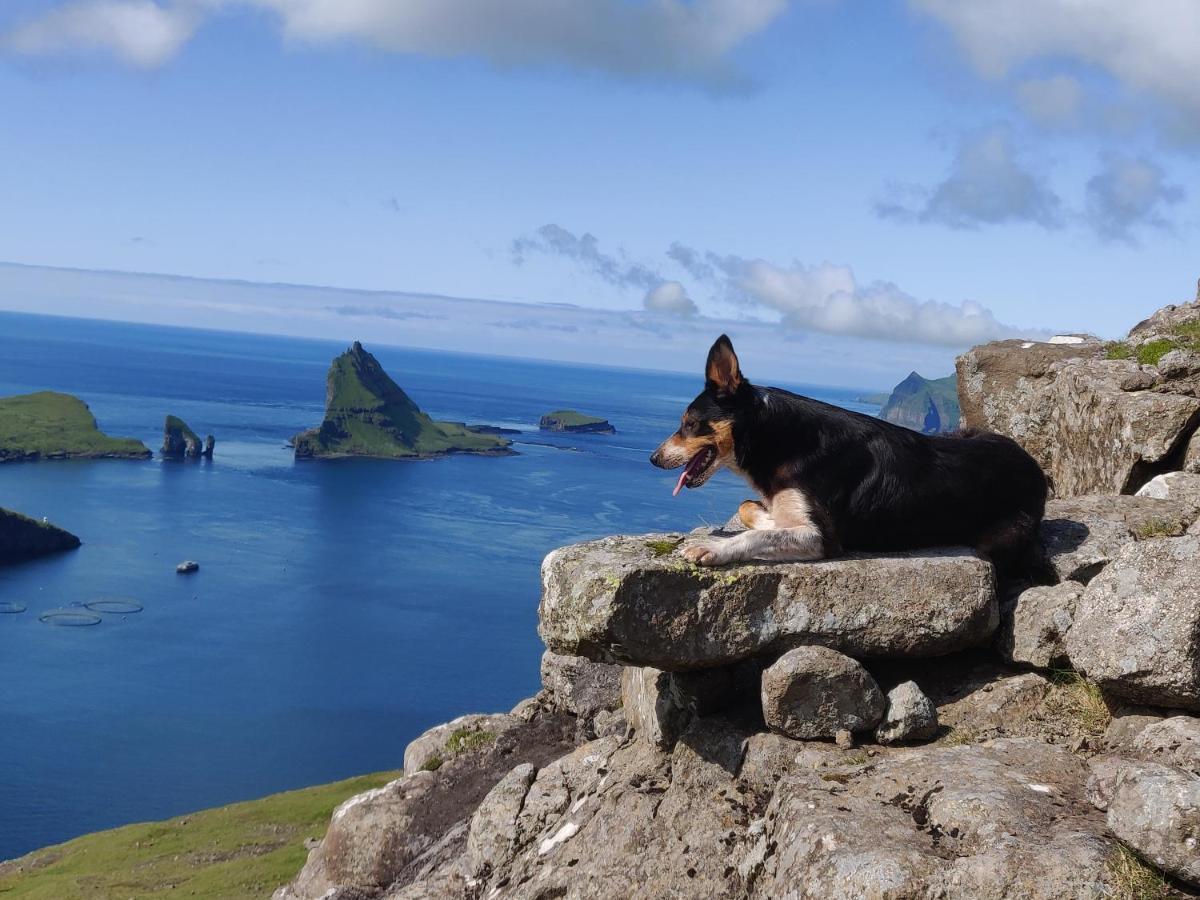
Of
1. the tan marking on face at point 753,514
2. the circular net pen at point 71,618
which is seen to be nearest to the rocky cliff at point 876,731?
the tan marking on face at point 753,514

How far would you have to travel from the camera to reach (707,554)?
1114 centimetres

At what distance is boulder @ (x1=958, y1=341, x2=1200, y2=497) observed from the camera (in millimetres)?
16609

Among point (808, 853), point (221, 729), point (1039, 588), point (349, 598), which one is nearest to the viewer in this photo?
point (808, 853)

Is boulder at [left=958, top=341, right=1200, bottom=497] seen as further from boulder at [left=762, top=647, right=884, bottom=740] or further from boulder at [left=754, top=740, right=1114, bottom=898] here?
boulder at [left=762, top=647, right=884, bottom=740]

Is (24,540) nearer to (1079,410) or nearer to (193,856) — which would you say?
(193,856)

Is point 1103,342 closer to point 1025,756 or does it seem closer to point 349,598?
point 1025,756

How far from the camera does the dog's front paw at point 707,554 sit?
1116 centimetres

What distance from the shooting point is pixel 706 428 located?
40.2 ft

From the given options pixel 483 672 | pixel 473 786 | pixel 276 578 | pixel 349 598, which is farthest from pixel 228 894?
pixel 276 578

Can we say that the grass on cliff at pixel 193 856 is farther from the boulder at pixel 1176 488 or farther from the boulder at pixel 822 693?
the boulder at pixel 1176 488

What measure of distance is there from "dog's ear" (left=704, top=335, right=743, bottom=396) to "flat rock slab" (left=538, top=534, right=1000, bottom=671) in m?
1.93

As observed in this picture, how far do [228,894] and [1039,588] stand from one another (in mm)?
43156

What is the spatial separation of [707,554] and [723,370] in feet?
7.52

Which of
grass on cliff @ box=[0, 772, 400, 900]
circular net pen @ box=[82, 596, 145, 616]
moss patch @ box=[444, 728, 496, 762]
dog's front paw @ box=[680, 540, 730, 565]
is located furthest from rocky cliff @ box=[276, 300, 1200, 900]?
circular net pen @ box=[82, 596, 145, 616]
